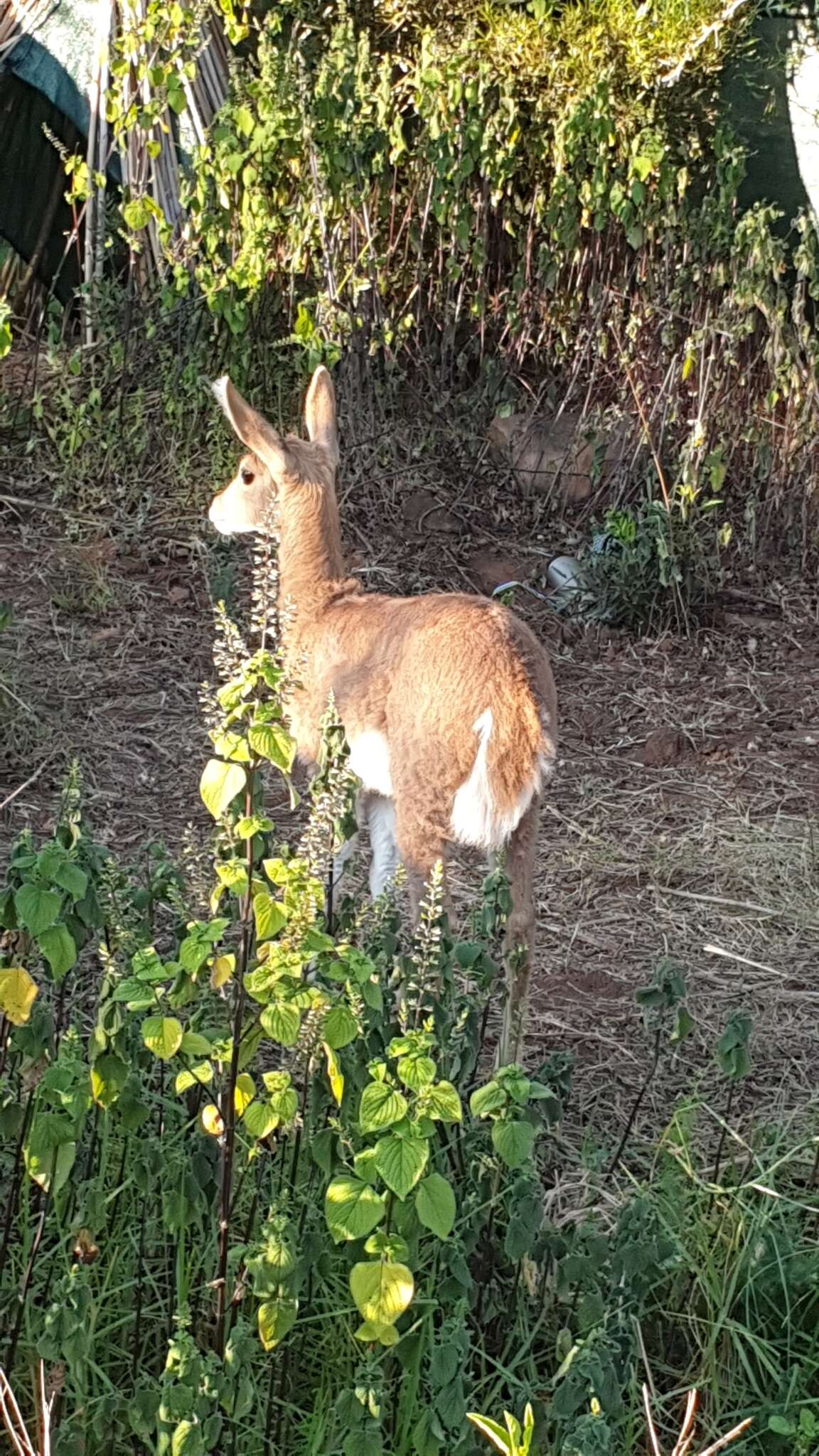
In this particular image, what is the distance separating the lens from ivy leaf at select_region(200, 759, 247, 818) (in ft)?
6.68

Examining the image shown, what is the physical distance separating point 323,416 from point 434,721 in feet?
4.69

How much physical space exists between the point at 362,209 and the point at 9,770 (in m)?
2.71

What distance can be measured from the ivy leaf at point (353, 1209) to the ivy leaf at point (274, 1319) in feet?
0.38

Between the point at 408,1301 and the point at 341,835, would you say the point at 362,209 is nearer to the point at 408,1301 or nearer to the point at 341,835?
the point at 341,835

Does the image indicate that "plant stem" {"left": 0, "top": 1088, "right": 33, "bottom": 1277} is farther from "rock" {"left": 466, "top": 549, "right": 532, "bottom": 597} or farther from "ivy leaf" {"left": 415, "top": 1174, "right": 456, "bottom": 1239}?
"rock" {"left": 466, "top": 549, "right": 532, "bottom": 597}

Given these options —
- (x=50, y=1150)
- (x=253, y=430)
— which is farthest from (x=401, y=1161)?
(x=253, y=430)

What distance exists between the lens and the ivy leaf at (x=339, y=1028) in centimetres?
212

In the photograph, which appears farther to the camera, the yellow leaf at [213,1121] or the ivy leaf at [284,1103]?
the yellow leaf at [213,1121]

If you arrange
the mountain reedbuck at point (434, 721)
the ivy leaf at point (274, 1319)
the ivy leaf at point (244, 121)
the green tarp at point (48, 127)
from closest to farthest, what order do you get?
the ivy leaf at point (274, 1319) < the mountain reedbuck at point (434, 721) < the ivy leaf at point (244, 121) < the green tarp at point (48, 127)

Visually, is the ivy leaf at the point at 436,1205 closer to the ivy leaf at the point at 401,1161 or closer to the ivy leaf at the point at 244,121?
the ivy leaf at the point at 401,1161

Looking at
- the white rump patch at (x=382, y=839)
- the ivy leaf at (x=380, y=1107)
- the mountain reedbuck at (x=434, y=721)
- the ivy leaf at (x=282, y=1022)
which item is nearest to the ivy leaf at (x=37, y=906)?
the ivy leaf at (x=282, y=1022)

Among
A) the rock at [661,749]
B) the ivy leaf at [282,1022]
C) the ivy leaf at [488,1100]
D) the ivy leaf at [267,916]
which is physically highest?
the ivy leaf at [267,916]

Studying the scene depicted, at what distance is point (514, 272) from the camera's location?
6.59 m

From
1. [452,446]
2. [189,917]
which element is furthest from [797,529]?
[189,917]
